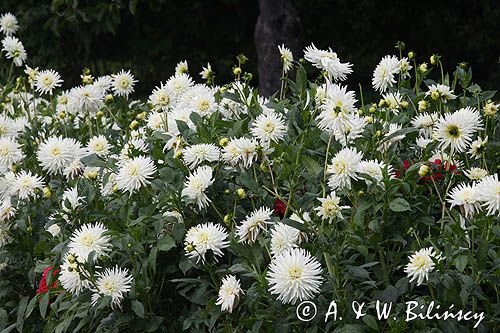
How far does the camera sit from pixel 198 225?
2494 millimetres

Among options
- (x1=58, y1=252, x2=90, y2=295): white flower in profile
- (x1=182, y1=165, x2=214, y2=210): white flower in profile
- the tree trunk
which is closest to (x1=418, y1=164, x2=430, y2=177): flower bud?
(x1=182, y1=165, x2=214, y2=210): white flower in profile

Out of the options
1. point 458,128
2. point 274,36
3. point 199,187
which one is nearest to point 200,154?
point 199,187

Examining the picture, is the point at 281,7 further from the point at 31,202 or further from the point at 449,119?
the point at 449,119

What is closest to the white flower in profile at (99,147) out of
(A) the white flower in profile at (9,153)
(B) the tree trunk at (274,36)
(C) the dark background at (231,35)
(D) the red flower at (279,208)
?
(A) the white flower in profile at (9,153)

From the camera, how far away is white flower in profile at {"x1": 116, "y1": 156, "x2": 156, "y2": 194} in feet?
8.43

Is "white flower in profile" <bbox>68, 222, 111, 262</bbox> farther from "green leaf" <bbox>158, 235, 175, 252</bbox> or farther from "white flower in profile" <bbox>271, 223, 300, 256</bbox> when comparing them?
"white flower in profile" <bbox>271, 223, 300, 256</bbox>

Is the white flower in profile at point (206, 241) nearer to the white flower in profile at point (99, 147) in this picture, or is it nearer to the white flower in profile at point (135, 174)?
the white flower in profile at point (135, 174)

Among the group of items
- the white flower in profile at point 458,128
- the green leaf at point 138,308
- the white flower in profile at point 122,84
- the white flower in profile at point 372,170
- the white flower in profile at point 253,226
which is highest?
the white flower in profile at point 122,84

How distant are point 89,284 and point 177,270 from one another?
25 centimetres

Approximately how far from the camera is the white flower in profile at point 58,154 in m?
2.95

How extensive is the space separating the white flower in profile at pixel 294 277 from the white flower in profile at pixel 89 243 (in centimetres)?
55

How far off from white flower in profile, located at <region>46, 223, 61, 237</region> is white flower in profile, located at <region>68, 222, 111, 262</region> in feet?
0.93

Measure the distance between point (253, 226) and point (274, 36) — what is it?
4.08 meters

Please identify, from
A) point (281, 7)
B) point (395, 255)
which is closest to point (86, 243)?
point (395, 255)
